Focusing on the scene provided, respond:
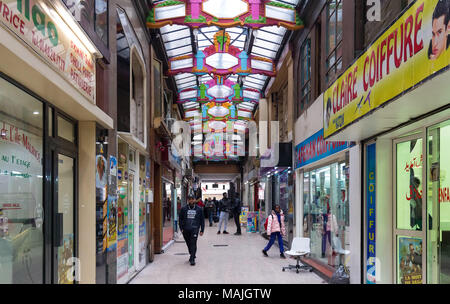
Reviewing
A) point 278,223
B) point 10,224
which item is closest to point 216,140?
point 278,223

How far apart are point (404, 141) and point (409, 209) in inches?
37.1

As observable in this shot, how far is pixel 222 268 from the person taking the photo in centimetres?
995

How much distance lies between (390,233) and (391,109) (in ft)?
8.08

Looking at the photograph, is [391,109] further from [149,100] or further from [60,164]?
[149,100]

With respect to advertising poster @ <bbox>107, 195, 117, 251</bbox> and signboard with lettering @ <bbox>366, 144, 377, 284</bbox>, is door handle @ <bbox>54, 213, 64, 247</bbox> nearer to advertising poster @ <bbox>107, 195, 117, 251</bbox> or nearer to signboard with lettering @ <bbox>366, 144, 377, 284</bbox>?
advertising poster @ <bbox>107, 195, 117, 251</bbox>

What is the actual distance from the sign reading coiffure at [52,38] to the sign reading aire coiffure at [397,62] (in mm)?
3240

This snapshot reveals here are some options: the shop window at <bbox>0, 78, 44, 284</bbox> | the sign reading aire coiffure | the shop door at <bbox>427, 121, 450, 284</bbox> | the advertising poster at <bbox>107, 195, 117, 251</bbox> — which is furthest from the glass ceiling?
the shop window at <bbox>0, 78, 44, 284</bbox>

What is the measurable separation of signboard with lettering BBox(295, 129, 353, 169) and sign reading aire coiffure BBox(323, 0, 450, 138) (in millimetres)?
2034

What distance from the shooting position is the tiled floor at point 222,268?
28.0 feet

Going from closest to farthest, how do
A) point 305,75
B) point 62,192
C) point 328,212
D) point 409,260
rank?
1. point 62,192
2. point 409,260
3. point 328,212
4. point 305,75

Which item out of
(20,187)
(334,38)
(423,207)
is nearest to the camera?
(20,187)

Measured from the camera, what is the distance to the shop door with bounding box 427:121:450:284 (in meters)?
4.93
